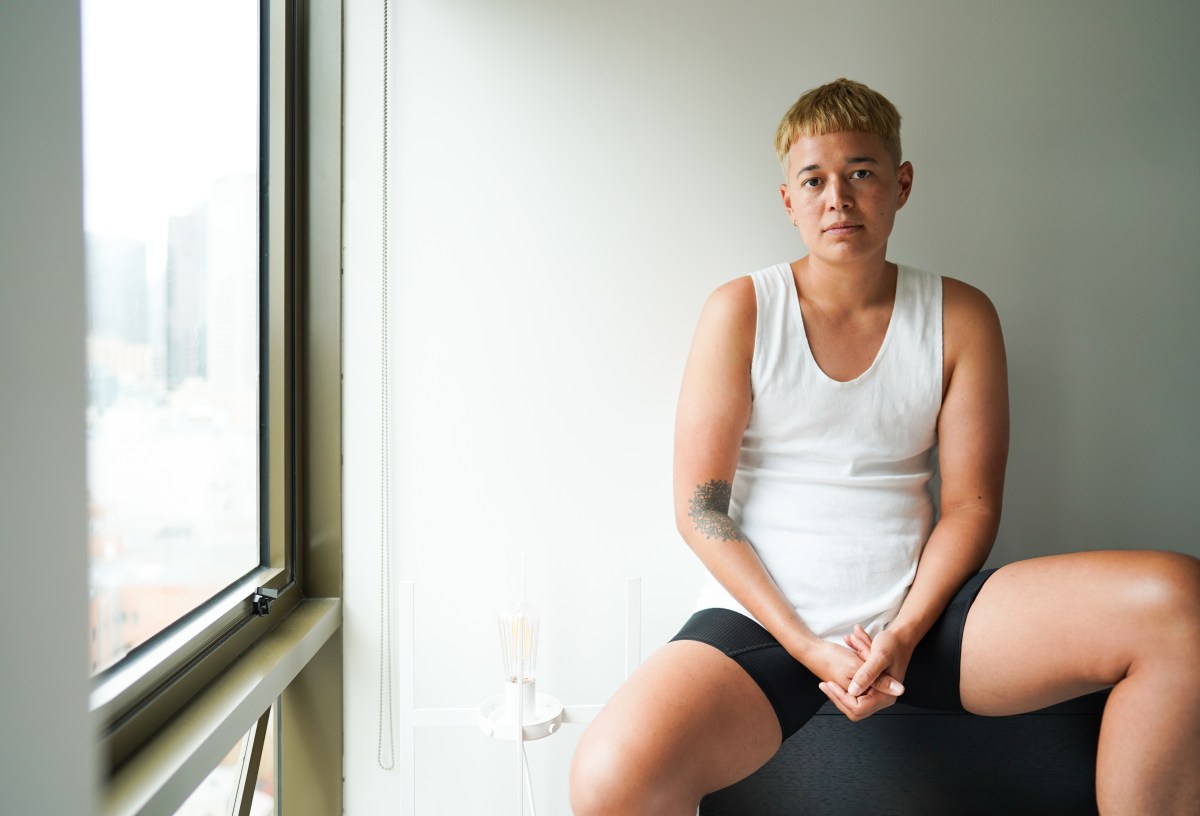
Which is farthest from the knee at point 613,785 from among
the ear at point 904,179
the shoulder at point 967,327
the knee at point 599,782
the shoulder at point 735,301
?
the ear at point 904,179

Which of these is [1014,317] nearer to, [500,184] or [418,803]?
[500,184]

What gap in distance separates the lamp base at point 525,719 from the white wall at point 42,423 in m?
0.80

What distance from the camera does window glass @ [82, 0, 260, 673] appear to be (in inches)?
37.4

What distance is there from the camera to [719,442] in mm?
1356

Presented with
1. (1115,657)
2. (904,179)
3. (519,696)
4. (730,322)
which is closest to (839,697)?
(1115,657)

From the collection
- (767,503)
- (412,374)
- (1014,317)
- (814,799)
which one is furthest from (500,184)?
(814,799)

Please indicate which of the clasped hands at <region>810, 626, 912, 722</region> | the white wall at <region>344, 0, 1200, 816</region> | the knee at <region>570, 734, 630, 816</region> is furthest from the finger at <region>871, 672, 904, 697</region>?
the white wall at <region>344, 0, 1200, 816</region>

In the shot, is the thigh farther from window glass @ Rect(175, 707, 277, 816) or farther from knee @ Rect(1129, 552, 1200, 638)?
window glass @ Rect(175, 707, 277, 816)

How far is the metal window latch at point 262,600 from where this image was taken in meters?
1.38

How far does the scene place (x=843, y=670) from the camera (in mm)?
1172

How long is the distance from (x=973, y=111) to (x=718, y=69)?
0.55m

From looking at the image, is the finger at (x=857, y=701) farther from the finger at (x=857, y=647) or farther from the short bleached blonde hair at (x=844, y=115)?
the short bleached blonde hair at (x=844, y=115)

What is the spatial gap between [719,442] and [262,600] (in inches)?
33.0

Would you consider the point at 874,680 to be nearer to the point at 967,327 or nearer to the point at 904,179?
the point at 967,327
